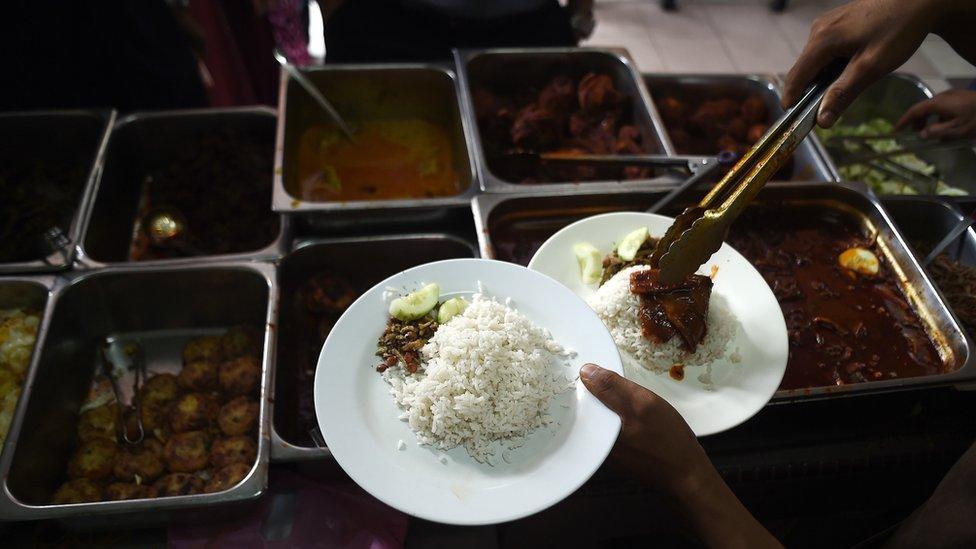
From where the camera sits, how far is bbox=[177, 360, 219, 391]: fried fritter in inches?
93.4

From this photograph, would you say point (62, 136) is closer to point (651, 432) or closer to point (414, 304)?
point (414, 304)

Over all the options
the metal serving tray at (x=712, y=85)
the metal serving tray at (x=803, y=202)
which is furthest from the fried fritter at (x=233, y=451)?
the metal serving tray at (x=712, y=85)

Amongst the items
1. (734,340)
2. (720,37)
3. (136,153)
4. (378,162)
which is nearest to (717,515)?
(734,340)

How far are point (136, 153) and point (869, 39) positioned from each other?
3.37 metres

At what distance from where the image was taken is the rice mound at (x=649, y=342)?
1.96 m

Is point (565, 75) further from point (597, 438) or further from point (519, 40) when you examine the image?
point (597, 438)

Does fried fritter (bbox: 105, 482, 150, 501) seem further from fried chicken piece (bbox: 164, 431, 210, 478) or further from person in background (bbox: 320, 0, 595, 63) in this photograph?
person in background (bbox: 320, 0, 595, 63)

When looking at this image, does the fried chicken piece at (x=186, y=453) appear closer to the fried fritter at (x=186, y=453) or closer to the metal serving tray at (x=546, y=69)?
the fried fritter at (x=186, y=453)

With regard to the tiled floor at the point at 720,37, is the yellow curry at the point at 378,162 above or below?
above

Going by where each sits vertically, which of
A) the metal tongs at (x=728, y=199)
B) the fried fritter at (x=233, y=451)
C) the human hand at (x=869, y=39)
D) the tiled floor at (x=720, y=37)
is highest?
the human hand at (x=869, y=39)

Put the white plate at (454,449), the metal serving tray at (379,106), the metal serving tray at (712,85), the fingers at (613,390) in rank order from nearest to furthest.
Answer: the white plate at (454,449) → the fingers at (613,390) → the metal serving tray at (379,106) → the metal serving tray at (712,85)

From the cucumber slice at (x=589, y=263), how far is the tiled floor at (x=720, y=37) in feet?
15.5

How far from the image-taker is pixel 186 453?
7.00 feet

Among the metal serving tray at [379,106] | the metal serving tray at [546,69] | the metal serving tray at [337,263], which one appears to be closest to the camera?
the metal serving tray at [337,263]
